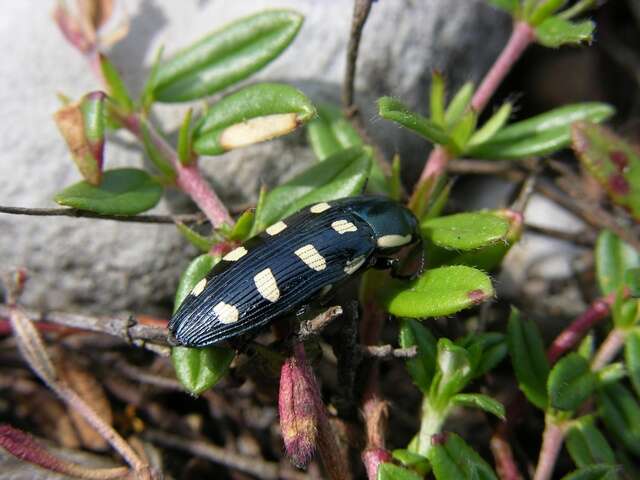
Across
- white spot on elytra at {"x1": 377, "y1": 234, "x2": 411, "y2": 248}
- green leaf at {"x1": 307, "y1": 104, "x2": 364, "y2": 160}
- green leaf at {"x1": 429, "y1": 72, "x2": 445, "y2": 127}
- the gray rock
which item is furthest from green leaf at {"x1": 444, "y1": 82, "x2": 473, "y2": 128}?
white spot on elytra at {"x1": 377, "y1": 234, "x2": 411, "y2": 248}

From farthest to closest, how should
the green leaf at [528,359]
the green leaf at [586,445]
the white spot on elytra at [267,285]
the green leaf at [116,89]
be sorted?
1. the green leaf at [116,89]
2. the green leaf at [528,359]
3. the green leaf at [586,445]
4. the white spot on elytra at [267,285]

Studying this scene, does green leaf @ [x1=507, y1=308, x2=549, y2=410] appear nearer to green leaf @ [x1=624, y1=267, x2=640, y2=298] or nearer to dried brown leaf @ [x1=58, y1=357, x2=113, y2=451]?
green leaf @ [x1=624, y1=267, x2=640, y2=298]

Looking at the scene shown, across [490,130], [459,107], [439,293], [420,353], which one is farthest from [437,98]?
[420,353]

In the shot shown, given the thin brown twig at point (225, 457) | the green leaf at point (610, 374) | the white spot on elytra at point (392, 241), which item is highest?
the white spot on elytra at point (392, 241)

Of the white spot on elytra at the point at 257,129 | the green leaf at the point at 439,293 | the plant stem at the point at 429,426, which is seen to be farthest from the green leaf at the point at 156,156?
the plant stem at the point at 429,426

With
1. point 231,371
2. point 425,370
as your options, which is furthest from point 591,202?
point 231,371

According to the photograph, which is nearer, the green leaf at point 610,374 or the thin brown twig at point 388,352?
the thin brown twig at point 388,352

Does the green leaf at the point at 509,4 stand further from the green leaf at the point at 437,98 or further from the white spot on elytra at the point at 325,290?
the white spot on elytra at the point at 325,290

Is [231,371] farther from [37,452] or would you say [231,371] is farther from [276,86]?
[276,86]

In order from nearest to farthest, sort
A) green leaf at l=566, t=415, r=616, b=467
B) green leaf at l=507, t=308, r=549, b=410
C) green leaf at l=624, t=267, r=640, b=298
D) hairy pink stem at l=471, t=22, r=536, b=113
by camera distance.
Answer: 1. green leaf at l=624, t=267, r=640, b=298
2. green leaf at l=566, t=415, r=616, b=467
3. green leaf at l=507, t=308, r=549, b=410
4. hairy pink stem at l=471, t=22, r=536, b=113
